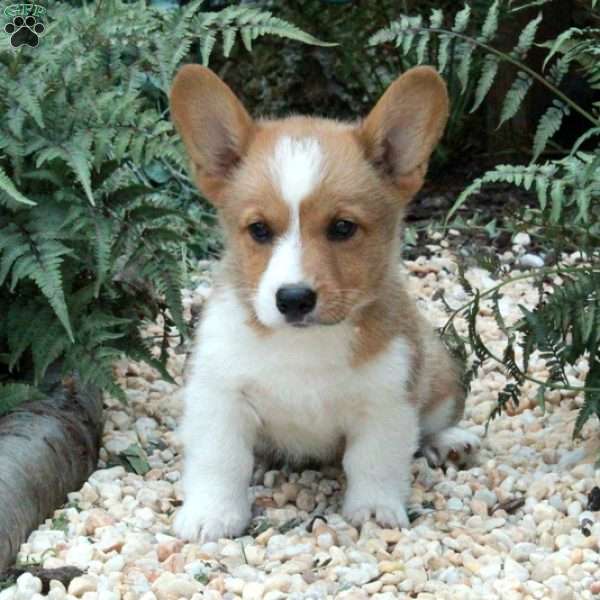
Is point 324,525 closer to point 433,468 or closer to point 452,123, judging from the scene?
point 433,468

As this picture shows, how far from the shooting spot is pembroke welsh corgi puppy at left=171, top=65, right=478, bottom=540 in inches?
152

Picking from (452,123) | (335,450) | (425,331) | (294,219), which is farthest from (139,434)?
(452,123)


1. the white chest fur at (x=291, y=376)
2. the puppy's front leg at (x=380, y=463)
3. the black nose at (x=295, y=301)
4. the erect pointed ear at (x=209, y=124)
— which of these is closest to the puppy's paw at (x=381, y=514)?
the puppy's front leg at (x=380, y=463)

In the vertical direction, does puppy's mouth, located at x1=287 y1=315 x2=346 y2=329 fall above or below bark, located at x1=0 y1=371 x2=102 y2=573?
above

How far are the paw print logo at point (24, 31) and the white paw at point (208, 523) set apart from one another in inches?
74.2

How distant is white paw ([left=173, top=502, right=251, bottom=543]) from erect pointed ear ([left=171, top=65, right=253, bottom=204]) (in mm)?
1063

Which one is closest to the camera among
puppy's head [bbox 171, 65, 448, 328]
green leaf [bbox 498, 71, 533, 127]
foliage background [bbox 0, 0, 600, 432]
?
puppy's head [bbox 171, 65, 448, 328]

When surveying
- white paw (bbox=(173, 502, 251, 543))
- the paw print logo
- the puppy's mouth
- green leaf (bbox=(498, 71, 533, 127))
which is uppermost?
green leaf (bbox=(498, 71, 533, 127))

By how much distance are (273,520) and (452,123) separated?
441 centimetres

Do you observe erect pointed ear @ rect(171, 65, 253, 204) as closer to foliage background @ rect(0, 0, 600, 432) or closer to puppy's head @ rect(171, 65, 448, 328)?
puppy's head @ rect(171, 65, 448, 328)

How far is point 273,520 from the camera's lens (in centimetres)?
419

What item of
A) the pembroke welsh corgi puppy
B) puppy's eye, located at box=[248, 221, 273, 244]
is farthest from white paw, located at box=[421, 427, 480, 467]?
puppy's eye, located at box=[248, 221, 273, 244]

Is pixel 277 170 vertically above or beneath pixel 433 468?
above

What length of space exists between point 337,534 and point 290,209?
3.64 ft
